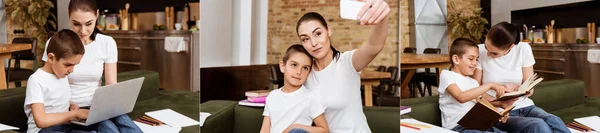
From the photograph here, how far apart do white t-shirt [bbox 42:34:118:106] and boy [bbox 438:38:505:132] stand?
1604mm

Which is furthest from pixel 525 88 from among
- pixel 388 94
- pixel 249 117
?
pixel 249 117

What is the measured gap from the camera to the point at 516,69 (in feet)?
9.55

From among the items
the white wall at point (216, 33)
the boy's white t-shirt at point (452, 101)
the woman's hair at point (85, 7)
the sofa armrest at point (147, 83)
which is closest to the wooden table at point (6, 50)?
the woman's hair at point (85, 7)

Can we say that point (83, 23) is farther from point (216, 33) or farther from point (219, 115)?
point (219, 115)

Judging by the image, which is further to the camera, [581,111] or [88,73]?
[581,111]

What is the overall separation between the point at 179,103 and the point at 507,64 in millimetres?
1632

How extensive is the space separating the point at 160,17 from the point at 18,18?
25.4 inches

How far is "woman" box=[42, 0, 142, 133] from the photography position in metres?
2.75

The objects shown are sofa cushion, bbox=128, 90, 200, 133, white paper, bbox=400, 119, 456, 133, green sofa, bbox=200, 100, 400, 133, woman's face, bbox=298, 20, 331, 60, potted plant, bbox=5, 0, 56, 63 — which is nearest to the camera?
woman's face, bbox=298, 20, 331, 60

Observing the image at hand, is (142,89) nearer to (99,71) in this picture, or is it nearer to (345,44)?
(99,71)

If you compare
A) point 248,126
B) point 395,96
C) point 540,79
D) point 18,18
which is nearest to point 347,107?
point 395,96

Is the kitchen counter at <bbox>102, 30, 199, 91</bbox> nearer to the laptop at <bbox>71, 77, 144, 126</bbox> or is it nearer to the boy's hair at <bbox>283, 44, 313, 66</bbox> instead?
the laptop at <bbox>71, 77, 144, 126</bbox>

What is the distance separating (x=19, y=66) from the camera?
2.83 metres

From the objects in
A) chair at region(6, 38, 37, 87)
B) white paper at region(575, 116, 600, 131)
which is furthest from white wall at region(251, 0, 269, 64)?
white paper at region(575, 116, 600, 131)
